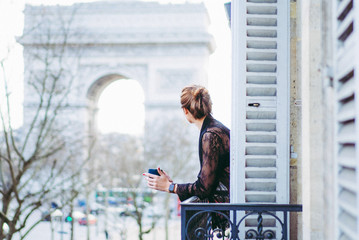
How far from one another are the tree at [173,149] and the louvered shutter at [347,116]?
73.8ft

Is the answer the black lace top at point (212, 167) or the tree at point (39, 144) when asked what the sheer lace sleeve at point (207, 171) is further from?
the tree at point (39, 144)

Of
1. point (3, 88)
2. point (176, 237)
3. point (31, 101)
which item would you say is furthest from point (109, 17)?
point (3, 88)

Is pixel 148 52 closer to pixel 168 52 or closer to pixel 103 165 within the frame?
pixel 168 52

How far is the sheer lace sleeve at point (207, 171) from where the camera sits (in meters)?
3.26

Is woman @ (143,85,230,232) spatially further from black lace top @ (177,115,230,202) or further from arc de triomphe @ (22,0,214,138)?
arc de triomphe @ (22,0,214,138)

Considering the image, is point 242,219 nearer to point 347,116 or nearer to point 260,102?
point 260,102

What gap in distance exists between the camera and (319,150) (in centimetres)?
214

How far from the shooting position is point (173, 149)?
2612 cm

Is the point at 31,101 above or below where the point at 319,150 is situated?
above

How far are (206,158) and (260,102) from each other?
0.44 m

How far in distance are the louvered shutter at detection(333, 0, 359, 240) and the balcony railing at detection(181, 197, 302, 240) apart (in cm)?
122

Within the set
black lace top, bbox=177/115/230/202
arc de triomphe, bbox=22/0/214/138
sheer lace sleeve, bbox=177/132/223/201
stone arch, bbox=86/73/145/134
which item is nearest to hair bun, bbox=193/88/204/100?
black lace top, bbox=177/115/230/202

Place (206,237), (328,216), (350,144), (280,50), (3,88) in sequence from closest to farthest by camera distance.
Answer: (350,144) < (328,216) < (206,237) < (280,50) < (3,88)

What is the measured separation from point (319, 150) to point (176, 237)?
23551 mm
